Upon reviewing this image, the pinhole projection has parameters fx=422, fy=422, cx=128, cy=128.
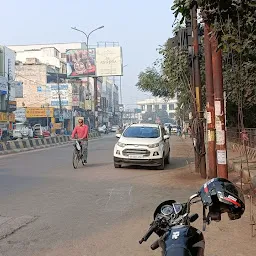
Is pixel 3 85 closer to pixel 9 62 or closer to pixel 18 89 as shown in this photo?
pixel 9 62

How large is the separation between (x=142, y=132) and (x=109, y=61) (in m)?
49.8

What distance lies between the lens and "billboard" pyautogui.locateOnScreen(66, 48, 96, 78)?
204 feet

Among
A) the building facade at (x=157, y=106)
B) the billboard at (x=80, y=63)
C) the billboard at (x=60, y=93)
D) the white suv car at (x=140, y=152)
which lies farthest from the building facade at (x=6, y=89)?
the building facade at (x=157, y=106)

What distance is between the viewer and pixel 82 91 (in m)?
81.8

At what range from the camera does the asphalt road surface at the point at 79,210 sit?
16.9 feet

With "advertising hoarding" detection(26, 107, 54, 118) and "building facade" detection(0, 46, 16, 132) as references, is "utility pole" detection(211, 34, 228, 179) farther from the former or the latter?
"advertising hoarding" detection(26, 107, 54, 118)

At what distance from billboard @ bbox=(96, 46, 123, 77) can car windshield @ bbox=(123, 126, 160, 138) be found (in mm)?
47969

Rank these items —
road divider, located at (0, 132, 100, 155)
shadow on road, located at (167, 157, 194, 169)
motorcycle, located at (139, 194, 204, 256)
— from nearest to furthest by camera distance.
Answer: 1. motorcycle, located at (139, 194, 204, 256)
2. shadow on road, located at (167, 157, 194, 169)
3. road divider, located at (0, 132, 100, 155)

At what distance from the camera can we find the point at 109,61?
209 ft

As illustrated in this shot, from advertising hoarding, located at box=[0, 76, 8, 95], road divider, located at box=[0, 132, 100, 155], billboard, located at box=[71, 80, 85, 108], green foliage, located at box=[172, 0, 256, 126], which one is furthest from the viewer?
billboard, located at box=[71, 80, 85, 108]

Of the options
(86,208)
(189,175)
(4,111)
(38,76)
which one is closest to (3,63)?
(4,111)

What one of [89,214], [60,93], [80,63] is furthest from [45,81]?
[89,214]

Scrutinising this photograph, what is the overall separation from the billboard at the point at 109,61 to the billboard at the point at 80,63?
2.81 feet

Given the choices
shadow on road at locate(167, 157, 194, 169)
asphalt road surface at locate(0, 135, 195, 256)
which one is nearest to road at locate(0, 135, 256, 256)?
asphalt road surface at locate(0, 135, 195, 256)
